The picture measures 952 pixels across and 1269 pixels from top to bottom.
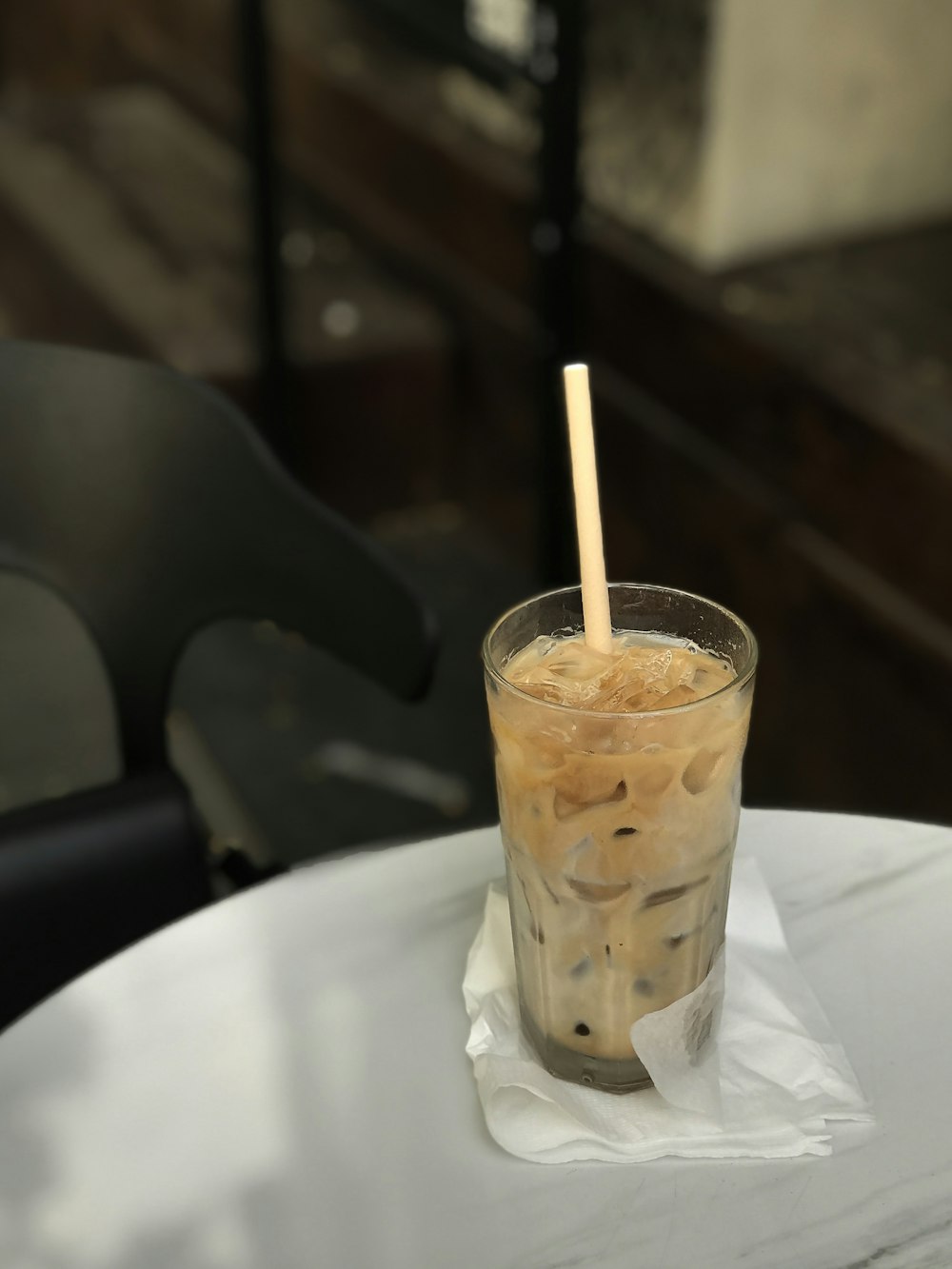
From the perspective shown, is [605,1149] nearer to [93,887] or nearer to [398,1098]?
[398,1098]

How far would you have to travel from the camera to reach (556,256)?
2295mm

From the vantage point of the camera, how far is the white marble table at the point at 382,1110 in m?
0.61

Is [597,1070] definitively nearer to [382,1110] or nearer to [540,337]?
[382,1110]

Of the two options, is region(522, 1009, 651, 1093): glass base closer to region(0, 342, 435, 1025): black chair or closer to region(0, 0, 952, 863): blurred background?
region(0, 342, 435, 1025): black chair

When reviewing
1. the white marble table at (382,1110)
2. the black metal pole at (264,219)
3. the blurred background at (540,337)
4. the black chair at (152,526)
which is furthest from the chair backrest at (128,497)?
the black metal pole at (264,219)

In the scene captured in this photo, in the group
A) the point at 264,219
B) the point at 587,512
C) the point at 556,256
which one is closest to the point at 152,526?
the point at 587,512

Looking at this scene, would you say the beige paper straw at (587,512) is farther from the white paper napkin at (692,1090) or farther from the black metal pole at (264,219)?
the black metal pole at (264,219)

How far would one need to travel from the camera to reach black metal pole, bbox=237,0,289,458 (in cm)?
255

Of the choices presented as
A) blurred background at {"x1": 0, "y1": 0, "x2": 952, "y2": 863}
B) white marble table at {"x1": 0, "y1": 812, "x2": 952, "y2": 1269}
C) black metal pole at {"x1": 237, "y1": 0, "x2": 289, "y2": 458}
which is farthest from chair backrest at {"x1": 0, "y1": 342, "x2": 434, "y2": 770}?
black metal pole at {"x1": 237, "y1": 0, "x2": 289, "y2": 458}

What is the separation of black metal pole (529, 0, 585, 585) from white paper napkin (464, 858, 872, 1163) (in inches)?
67.5

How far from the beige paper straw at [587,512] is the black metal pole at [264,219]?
211 centimetres

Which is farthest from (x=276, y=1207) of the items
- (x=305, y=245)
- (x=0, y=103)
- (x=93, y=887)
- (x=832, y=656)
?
(x=0, y=103)

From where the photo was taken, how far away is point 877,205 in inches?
93.3

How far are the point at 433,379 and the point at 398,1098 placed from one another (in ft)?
7.34
